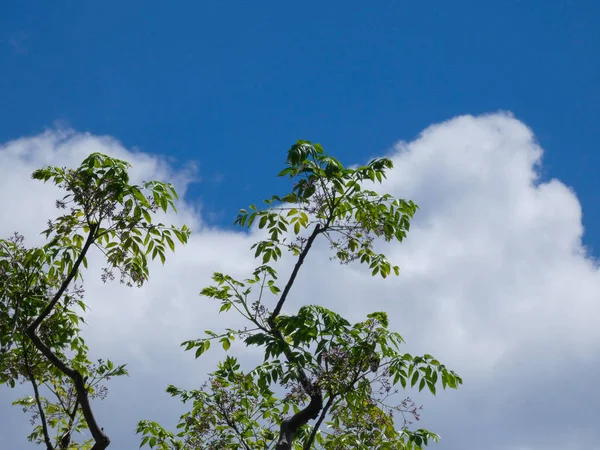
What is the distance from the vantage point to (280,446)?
556cm

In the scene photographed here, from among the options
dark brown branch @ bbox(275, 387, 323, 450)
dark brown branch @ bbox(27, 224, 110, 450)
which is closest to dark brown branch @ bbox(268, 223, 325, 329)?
dark brown branch @ bbox(275, 387, 323, 450)

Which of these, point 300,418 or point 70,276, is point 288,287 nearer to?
point 300,418

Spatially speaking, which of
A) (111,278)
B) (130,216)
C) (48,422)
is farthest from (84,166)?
(48,422)

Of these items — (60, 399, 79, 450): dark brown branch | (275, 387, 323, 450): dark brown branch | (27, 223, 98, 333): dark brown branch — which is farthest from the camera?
(60, 399, 79, 450): dark brown branch

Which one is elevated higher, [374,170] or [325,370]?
[374,170]

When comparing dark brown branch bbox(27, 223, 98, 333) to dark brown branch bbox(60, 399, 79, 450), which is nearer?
dark brown branch bbox(27, 223, 98, 333)

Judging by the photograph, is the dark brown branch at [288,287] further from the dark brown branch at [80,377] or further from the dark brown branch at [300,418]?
the dark brown branch at [80,377]

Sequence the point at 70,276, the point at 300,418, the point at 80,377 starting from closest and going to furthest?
the point at 70,276 < the point at 80,377 < the point at 300,418

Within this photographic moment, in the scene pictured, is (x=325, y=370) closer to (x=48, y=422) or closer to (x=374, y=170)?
(x=374, y=170)

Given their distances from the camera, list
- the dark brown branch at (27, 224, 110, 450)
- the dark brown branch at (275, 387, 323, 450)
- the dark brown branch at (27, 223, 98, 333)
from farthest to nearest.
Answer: the dark brown branch at (275, 387, 323, 450), the dark brown branch at (27, 224, 110, 450), the dark brown branch at (27, 223, 98, 333)

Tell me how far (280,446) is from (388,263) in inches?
74.9

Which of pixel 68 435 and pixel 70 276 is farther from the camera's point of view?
pixel 68 435

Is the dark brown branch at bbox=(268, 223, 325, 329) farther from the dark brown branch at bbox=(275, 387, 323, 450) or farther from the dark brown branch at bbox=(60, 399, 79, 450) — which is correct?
the dark brown branch at bbox=(60, 399, 79, 450)

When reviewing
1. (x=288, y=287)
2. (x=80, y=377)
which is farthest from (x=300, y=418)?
(x=80, y=377)
